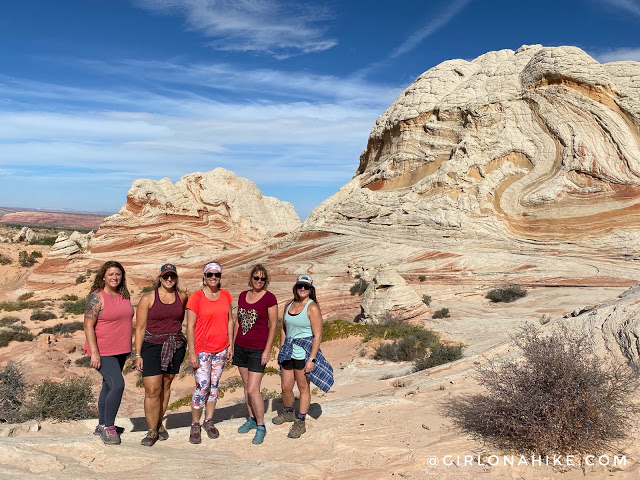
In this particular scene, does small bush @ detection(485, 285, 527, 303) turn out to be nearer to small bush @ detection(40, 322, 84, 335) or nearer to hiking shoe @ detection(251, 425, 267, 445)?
hiking shoe @ detection(251, 425, 267, 445)

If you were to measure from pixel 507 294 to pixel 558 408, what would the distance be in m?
12.0

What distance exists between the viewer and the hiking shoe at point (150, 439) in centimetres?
470

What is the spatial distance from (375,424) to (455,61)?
84.8 ft

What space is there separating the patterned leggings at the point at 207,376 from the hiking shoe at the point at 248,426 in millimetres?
471

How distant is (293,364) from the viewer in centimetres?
516

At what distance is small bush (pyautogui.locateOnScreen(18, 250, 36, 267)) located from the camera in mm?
29706

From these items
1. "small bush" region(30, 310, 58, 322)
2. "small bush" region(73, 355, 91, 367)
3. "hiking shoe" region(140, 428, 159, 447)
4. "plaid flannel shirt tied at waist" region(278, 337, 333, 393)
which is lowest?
"small bush" region(73, 355, 91, 367)

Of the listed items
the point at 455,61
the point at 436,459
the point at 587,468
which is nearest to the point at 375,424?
the point at 436,459

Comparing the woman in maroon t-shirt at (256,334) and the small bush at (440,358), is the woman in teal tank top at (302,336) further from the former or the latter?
the small bush at (440,358)

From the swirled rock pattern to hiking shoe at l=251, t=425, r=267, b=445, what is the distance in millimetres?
16817

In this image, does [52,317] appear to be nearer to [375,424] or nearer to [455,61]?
[375,424]

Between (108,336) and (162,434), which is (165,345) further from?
(162,434)

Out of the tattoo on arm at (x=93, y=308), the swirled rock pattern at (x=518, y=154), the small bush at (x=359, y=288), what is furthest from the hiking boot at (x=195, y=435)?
the swirled rock pattern at (x=518, y=154)

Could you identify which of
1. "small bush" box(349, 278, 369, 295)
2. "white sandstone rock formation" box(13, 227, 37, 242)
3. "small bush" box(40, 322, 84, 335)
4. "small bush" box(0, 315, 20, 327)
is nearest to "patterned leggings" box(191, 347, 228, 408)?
"small bush" box(349, 278, 369, 295)
